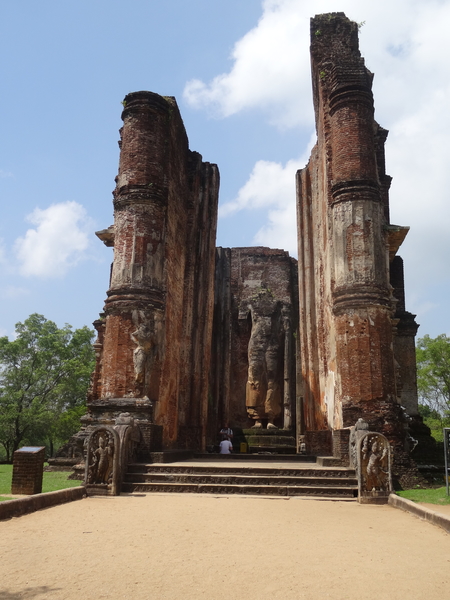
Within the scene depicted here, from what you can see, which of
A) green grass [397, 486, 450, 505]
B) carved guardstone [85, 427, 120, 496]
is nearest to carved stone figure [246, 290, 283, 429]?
green grass [397, 486, 450, 505]

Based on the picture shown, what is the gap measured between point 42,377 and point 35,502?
25205mm

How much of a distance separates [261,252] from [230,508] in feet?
50.6

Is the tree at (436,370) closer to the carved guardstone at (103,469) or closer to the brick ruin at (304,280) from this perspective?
the brick ruin at (304,280)

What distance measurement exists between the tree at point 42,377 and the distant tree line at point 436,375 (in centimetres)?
1949

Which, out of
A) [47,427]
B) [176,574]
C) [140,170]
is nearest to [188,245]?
[140,170]

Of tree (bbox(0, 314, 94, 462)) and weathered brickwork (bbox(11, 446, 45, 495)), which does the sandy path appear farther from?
tree (bbox(0, 314, 94, 462))

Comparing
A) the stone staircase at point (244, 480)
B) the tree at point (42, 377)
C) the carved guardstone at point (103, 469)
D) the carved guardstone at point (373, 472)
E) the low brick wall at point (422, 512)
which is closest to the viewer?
the low brick wall at point (422, 512)

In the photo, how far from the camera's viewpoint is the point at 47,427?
92.9 ft

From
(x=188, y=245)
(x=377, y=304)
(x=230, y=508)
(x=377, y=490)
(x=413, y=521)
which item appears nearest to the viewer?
(x=413, y=521)

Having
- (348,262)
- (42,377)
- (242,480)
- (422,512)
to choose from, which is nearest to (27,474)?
(242,480)

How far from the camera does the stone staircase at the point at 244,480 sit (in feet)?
27.9

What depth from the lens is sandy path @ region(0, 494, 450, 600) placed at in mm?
3512

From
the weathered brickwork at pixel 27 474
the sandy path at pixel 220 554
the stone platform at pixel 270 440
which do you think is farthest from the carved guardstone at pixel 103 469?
the stone platform at pixel 270 440

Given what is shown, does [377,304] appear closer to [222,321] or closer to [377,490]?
[377,490]
